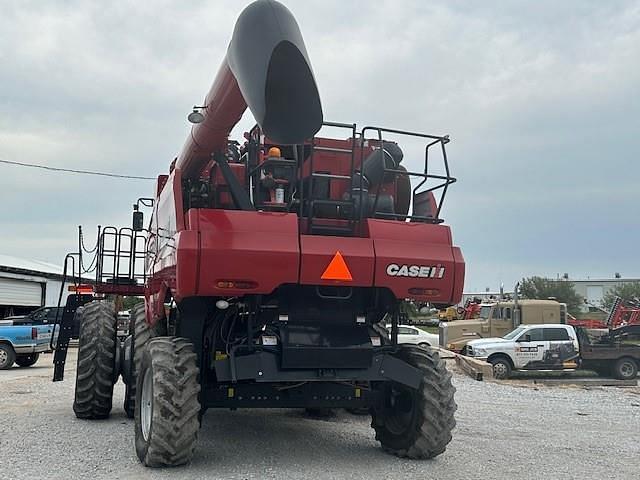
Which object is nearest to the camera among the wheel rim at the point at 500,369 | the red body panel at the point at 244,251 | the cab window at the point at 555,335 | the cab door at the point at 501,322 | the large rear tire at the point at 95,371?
the red body panel at the point at 244,251

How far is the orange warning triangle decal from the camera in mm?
7031

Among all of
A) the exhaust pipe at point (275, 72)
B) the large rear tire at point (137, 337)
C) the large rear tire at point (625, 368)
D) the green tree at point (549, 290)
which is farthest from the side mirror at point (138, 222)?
A: the green tree at point (549, 290)

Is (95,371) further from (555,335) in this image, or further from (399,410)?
(555,335)

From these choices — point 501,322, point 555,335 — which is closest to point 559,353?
point 555,335

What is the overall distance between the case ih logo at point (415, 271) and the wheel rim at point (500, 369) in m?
15.6

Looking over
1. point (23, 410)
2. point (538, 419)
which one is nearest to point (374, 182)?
point (538, 419)

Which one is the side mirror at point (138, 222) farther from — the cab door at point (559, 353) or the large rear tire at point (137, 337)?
the cab door at point (559, 353)

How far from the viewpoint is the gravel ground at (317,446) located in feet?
23.9

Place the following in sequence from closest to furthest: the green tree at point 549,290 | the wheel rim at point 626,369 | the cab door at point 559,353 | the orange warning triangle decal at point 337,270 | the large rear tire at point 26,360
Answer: the orange warning triangle decal at point 337,270, the cab door at point 559,353, the wheel rim at point 626,369, the large rear tire at point 26,360, the green tree at point 549,290

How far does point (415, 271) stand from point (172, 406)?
262 cm

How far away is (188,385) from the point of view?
6898 millimetres

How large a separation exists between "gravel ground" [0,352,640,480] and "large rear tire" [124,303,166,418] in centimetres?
32

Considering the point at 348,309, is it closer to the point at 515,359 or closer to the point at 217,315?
the point at 217,315

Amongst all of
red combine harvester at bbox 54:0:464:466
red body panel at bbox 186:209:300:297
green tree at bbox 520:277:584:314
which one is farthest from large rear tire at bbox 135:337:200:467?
green tree at bbox 520:277:584:314
